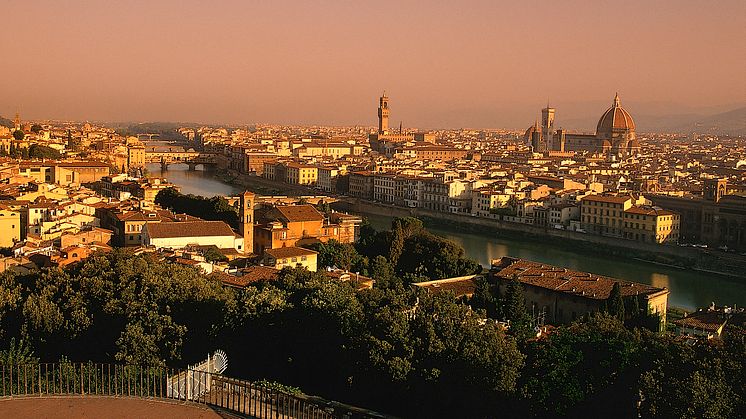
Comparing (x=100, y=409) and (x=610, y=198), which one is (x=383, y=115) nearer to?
(x=610, y=198)

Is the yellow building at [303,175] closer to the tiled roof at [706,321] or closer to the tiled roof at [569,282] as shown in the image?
the tiled roof at [569,282]

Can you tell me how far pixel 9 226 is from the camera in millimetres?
8844

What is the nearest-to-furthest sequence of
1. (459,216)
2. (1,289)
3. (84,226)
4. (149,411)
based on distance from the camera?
1. (149,411)
2. (1,289)
3. (84,226)
4. (459,216)

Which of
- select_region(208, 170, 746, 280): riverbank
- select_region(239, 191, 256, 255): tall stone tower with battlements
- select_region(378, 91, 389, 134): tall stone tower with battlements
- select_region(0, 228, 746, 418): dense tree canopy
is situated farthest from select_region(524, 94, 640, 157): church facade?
select_region(0, 228, 746, 418): dense tree canopy

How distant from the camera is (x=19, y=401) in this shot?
120 inches

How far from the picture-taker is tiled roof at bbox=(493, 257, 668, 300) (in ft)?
22.7

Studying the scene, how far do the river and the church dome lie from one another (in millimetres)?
21601

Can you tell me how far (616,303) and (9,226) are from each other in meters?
6.44

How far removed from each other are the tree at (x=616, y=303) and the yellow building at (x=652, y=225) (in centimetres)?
661

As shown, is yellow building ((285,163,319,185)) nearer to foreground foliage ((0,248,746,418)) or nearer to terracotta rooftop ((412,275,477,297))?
terracotta rooftop ((412,275,477,297))

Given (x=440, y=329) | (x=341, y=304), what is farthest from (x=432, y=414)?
(x=341, y=304)

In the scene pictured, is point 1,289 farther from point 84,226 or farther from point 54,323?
point 84,226

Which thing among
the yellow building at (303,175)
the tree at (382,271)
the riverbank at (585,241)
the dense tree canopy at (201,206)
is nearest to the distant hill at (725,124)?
the yellow building at (303,175)

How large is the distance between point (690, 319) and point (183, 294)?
3869mm
